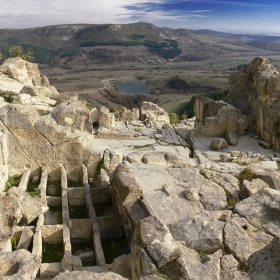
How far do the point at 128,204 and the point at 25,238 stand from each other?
311cm

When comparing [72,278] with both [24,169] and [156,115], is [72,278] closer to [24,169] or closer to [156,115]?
[24,169]

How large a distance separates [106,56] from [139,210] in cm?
17883

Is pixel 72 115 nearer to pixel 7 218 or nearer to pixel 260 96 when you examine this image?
pixel 7 218

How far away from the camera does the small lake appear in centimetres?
10764

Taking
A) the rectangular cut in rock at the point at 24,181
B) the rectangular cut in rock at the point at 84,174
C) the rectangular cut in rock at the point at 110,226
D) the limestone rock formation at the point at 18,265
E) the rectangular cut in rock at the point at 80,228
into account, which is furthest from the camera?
the rectangular cut in rock at the point at 84,174

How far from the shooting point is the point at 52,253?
9.71 m

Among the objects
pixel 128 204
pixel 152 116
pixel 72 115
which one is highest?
pixel 72 115

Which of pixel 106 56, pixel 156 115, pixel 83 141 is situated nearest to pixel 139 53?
pixel 106 56

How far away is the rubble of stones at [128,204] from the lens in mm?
7145

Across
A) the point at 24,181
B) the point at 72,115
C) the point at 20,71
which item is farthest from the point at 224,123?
the point at 20,71

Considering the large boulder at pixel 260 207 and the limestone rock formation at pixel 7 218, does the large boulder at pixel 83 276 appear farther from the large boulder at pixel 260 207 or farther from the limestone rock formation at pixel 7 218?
the large boulder at pixel 260 207

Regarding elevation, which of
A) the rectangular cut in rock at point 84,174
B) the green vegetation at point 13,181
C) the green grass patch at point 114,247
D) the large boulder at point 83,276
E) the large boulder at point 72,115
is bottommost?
the green grass patch at point 114,247

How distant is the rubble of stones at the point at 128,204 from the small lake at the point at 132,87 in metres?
91.3

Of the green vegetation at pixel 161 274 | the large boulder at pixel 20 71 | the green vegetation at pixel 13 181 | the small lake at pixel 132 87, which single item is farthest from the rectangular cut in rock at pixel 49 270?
the small lake at pixel 132 87
